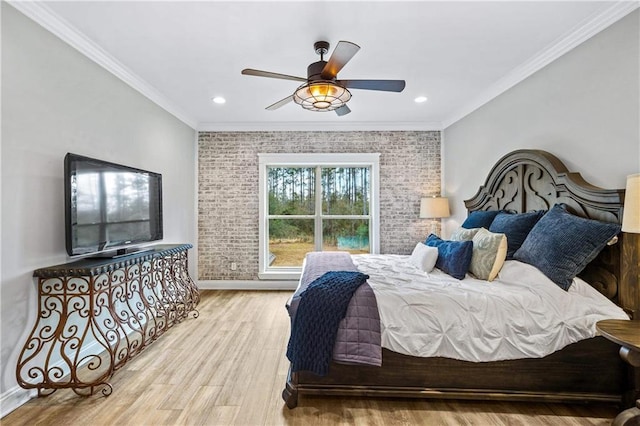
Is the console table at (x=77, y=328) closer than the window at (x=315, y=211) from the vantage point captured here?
Yes

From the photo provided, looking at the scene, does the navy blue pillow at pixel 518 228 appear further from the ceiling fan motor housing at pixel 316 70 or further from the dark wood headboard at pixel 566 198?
the ceiling fan motor housing at pixel 316 70

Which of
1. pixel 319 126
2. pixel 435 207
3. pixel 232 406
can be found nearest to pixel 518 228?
pixel 435 207

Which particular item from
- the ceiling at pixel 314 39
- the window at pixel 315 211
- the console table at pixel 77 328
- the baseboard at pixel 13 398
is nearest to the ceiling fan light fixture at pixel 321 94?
the ceiling at pixel 314 39

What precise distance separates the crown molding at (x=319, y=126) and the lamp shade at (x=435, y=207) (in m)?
1.21

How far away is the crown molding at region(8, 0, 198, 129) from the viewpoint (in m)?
2.10

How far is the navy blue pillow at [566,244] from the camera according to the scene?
200 cm

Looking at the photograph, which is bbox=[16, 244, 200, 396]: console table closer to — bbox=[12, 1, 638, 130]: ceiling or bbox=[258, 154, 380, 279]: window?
bbox=[12, 1, 638, 130]: ceiling

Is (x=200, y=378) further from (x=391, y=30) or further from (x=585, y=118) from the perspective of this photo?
A: (x=585, y=118)

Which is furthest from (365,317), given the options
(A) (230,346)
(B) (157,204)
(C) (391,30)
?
(B) (157,204)

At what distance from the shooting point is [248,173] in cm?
491

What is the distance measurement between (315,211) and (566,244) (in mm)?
3533

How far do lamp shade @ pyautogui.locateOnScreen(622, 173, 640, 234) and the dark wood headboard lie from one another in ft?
1.13

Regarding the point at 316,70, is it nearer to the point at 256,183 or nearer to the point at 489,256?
the point at 489,256

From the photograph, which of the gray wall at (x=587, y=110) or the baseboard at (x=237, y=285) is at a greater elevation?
the gray wall at (x=587, y=110)
